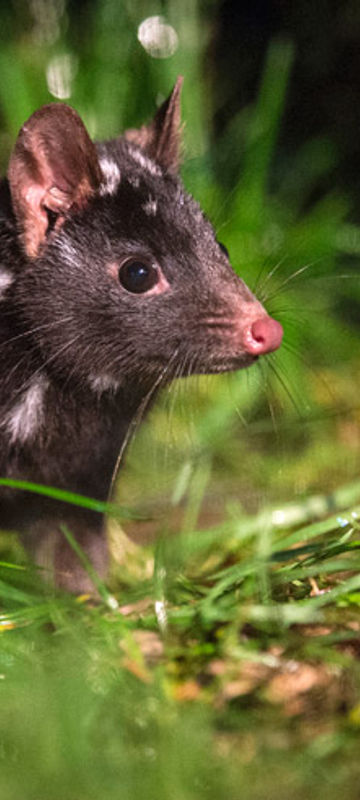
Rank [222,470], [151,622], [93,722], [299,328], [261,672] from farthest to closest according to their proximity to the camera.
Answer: [299,328]
[222,470]
[151,622]
[261,672]
[93,722]

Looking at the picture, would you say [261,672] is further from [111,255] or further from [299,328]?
[299,328]

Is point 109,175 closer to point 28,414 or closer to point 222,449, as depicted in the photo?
point 28,414

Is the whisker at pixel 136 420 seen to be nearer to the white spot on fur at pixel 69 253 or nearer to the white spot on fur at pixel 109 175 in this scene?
the white spot on fur at pixel 69 253

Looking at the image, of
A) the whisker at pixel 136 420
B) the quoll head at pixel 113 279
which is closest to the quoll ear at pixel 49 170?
the quoll head at pixel 113 279

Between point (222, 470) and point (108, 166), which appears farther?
point (222, 470)

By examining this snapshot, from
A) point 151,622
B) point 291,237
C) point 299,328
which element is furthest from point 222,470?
point 151,622

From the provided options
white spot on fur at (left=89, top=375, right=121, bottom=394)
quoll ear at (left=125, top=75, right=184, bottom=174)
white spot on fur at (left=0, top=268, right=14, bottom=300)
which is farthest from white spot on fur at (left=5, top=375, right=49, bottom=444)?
quoll ear at (left=125, top=75, right=184, bottom=174)

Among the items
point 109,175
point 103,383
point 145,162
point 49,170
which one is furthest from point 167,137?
point 103,383

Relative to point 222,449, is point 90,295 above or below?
above
